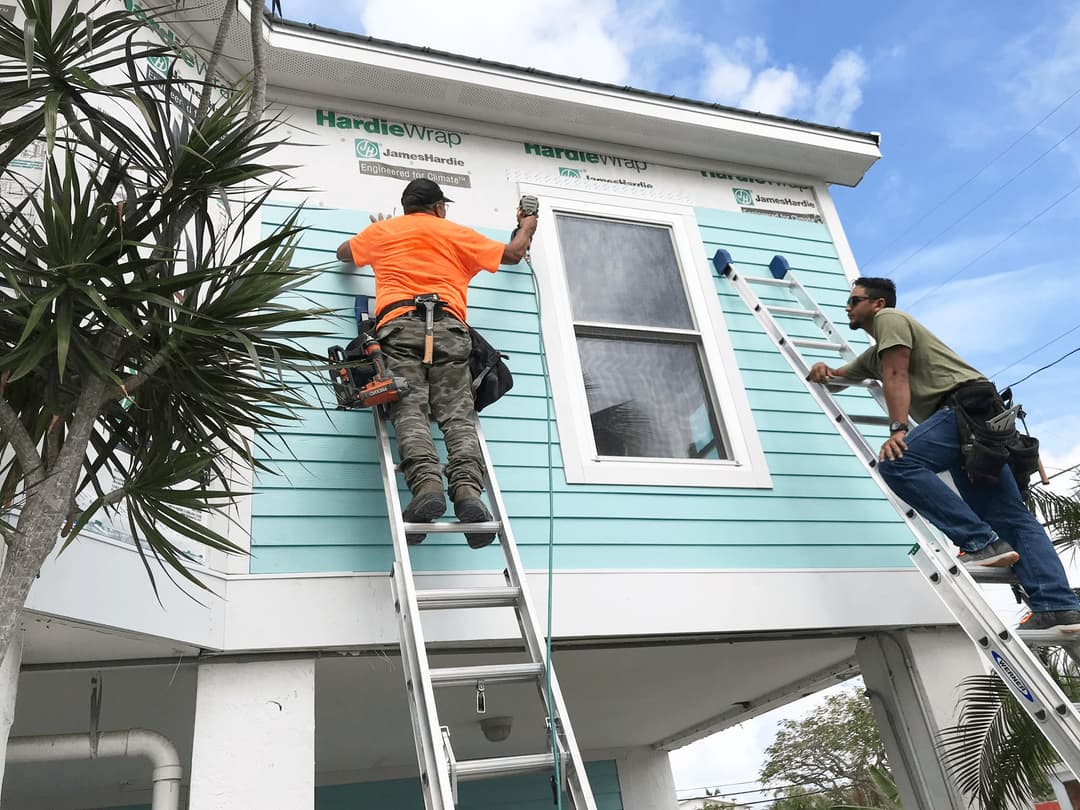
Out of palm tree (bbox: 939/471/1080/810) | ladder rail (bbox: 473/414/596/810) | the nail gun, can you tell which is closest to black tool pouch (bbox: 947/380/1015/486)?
palm tree (bbox: 939/471/1080/810)

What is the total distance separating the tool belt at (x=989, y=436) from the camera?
3.62 m

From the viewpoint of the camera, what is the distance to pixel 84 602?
303 centimetres

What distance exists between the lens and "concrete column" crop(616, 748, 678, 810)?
6.54 metres

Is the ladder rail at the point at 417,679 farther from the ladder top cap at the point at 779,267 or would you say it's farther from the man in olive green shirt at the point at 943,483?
the ladder top cap at the point at 779,267

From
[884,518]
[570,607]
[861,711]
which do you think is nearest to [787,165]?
[884,518]

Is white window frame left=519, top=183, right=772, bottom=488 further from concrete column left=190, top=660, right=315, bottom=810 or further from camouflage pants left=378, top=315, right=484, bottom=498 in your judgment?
concrete column left=190, top=660, right=315, bottom=810

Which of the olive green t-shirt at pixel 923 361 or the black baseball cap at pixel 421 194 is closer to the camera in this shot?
the olive green t-shirt at pixel 923 361

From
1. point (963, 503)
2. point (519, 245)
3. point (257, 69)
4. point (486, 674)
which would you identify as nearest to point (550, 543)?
point (486, 674)

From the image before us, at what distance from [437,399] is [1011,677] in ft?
8.03

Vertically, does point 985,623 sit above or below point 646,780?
below

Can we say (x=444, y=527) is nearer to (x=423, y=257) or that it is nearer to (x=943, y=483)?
(x=423, y=257)

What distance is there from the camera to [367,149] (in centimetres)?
501

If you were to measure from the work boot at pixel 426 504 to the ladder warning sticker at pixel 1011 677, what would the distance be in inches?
84.8

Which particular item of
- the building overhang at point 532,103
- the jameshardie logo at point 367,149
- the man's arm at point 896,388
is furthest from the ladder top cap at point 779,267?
the jameshardie logo at point 367,149
